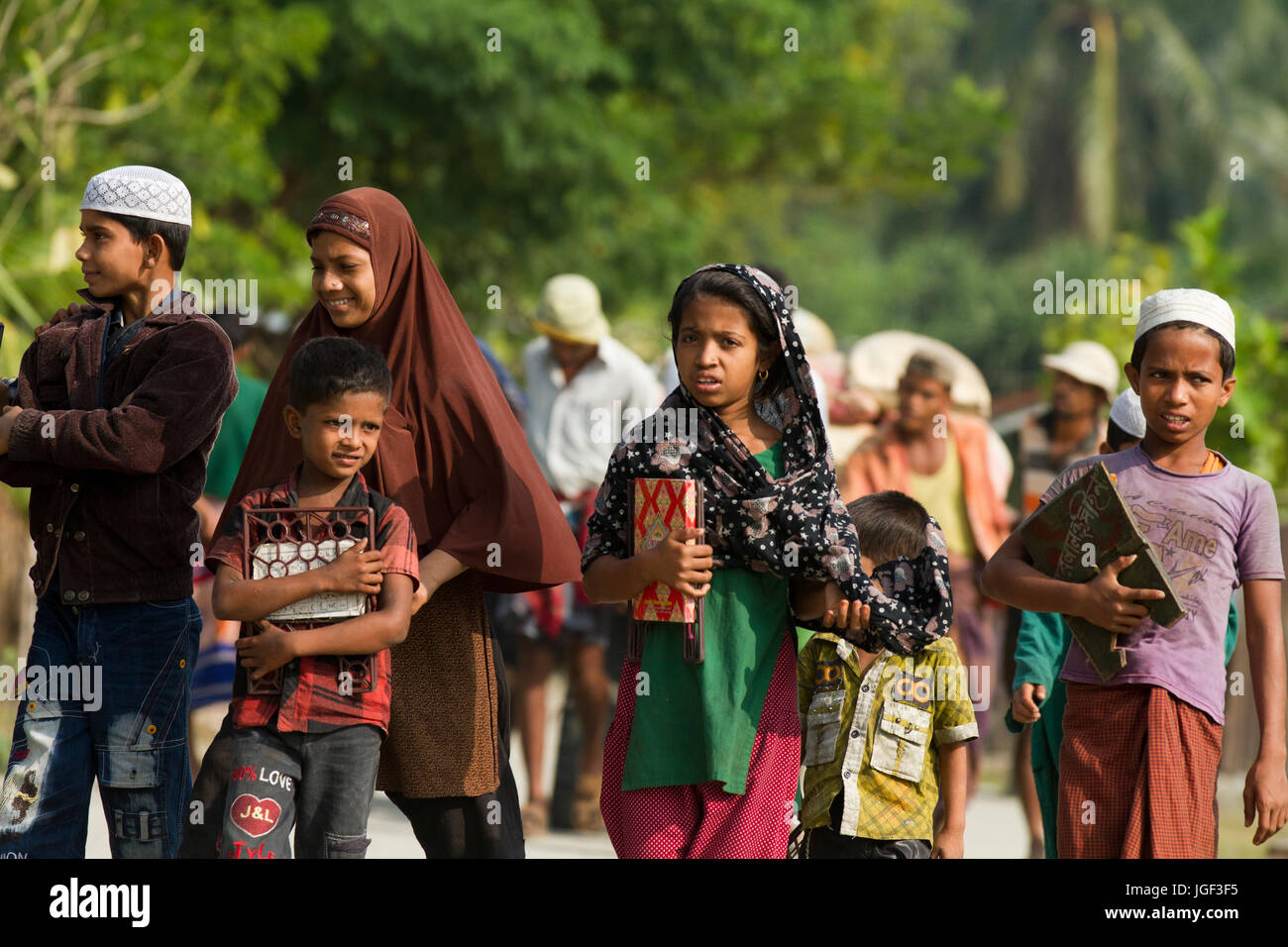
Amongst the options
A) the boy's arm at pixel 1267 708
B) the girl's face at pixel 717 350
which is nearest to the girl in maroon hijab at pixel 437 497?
the girl's face at pixel 717 350

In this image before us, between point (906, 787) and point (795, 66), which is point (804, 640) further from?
point (795, 66)

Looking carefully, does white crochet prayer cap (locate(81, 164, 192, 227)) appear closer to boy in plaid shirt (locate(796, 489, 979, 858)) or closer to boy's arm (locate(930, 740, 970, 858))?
boy in plaid shirt (locate(796, 489, 979, 858))

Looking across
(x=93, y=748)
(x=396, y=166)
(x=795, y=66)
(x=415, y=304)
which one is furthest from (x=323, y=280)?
(x=795, y=66)

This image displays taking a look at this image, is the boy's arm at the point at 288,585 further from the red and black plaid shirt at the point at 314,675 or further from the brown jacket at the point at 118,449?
the brown jacket at the point at 118,449

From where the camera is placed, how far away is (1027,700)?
4930 mm

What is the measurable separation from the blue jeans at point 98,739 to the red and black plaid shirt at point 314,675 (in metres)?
0.34

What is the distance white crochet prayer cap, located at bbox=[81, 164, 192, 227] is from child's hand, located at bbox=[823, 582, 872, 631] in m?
1.89

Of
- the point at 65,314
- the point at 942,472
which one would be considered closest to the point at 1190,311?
the point at 65,314

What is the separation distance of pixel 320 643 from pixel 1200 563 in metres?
2.05

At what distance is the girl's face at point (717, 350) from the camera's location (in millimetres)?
4164

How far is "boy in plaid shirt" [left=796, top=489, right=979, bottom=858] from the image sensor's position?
14.5ft

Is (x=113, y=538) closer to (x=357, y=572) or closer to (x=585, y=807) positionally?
(x=357, y=572)

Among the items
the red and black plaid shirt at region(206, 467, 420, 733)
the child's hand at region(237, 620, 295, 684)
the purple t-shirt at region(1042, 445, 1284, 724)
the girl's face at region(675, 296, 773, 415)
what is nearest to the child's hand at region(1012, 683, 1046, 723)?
the purple t-shirt at region(1042, 445, 1284, 724)
